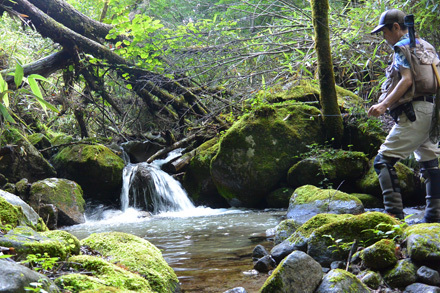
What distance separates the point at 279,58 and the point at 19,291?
910cm

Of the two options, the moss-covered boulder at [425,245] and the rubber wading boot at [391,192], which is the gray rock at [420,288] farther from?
the rubber wading boot at [391,192]

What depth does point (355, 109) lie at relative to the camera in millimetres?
8273

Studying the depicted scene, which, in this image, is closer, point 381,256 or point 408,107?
point 381,256

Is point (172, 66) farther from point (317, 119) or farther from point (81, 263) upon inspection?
point (81, 263)

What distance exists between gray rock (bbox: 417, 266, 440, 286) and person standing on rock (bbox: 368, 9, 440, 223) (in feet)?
4.72

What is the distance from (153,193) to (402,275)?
26.3 ft

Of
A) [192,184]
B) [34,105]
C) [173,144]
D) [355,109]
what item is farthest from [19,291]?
[34,105]

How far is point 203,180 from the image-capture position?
9922 mm

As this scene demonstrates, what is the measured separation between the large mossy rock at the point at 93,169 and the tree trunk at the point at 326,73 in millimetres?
5527

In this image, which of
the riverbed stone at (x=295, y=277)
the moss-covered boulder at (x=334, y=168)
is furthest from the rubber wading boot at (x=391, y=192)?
the moss-covered boulder at (x=334, y=168)

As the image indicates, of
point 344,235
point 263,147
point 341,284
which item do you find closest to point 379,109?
point 344,235

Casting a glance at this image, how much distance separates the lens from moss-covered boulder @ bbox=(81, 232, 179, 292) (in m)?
3.05

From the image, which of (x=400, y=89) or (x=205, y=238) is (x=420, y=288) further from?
(x=205, y=238)

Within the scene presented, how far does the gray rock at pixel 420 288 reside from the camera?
7.99ft
